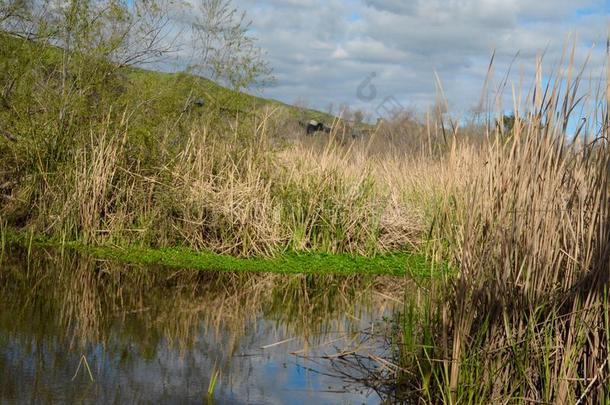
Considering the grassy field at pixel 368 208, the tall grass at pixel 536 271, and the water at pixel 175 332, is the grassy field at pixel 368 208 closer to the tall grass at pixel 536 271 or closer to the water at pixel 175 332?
the tall grass at pixel 536 271

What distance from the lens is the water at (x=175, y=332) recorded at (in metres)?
4.80

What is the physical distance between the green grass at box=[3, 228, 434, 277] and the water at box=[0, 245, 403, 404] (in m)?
0.31

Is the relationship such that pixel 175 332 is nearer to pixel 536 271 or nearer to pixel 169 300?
pixel 169 300

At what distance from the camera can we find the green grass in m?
9.38

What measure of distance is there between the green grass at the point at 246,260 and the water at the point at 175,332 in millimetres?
307

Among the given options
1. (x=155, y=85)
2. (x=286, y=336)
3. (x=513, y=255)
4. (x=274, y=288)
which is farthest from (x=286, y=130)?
(x=513, y=255)

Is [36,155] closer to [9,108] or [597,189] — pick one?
[9,108]

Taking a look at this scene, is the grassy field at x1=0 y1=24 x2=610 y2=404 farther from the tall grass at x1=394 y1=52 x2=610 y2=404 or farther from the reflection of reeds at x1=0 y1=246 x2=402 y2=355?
the reflection of reeds at x1=0 y1=246 x2=402 y2=355

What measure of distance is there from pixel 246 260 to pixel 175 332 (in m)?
3.61

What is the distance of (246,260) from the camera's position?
9.77 metres

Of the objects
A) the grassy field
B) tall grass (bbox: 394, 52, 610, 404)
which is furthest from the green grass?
tall grass (bbox: 394, 52, 610, 404)

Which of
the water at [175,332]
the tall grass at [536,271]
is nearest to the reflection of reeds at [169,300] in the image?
the water at [175,332]

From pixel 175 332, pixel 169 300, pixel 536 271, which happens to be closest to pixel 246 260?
pixel 169 300

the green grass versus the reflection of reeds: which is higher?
the green grass
